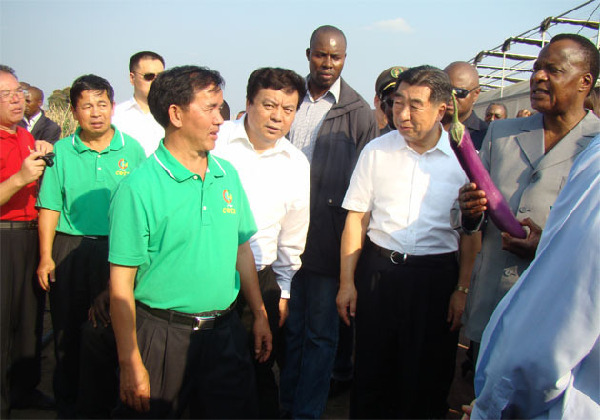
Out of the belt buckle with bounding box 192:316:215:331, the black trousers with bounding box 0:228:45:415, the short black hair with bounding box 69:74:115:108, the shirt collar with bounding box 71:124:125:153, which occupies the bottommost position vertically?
the black trousers with bounding box 0:228:45:415

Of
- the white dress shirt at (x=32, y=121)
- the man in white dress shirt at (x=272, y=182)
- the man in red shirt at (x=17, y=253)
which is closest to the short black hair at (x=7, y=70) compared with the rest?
the man in red shirt at (x=17, y=253)

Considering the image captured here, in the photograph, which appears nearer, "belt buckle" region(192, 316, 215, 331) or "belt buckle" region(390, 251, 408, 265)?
"belt buckle" region(192, 316, 215, 331)

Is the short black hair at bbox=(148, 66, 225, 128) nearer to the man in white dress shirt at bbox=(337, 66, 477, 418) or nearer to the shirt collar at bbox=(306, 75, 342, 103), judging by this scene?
the man in white dress shirt at bbox=(337, 66, 477, 418)

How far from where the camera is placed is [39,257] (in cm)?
335

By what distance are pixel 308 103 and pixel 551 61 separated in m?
1.87

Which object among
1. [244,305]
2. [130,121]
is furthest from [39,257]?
[244,305]

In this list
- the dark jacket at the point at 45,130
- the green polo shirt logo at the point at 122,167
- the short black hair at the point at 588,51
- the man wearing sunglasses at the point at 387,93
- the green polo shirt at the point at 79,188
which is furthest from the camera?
the dark jacket at the point at 45,130

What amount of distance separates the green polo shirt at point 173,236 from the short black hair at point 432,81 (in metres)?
1.28

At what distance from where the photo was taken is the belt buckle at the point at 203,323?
6.61ft

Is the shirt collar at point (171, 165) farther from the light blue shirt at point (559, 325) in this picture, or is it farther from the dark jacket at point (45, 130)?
the dark jacket at point (45, 130)

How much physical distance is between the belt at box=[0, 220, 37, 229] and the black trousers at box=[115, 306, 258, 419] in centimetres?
175

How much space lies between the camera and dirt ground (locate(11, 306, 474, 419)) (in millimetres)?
3393

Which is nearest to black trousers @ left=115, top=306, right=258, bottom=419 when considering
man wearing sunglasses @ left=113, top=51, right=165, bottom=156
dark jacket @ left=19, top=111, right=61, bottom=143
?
man wearing sunglasses @ left=113, top=51, right=165, bottom=156

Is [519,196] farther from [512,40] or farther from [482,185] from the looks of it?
[512,40]
